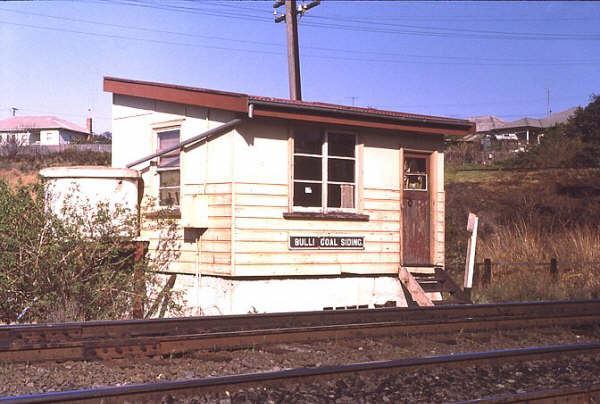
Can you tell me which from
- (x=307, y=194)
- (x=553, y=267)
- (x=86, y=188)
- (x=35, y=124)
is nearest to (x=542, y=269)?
(x=553, y=267)

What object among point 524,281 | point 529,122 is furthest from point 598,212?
point 529,122

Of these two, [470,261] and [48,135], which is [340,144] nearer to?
[470,261]

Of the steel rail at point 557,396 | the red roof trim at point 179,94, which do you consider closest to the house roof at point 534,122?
the red roof trim at point 179,94

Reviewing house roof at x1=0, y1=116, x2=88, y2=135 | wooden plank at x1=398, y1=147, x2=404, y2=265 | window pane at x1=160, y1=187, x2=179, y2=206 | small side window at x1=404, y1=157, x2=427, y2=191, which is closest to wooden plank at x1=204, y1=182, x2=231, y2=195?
window pane at x1=160, y1=187, x2=179, y2=206

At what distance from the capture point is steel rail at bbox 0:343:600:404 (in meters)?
4.68

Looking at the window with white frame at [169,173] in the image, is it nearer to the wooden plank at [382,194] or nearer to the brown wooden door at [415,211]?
the wooden plank at [382,194]

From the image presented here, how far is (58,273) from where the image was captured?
9414mm

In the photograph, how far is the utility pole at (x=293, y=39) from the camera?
57.8 feet

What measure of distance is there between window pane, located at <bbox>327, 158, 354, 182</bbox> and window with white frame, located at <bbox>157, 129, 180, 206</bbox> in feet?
9.03

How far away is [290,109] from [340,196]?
205cm

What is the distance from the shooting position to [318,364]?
654 cm

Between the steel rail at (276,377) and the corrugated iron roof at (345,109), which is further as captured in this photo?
the corrugated iron roof at (345,109)

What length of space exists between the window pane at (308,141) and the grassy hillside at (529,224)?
14.9 feet

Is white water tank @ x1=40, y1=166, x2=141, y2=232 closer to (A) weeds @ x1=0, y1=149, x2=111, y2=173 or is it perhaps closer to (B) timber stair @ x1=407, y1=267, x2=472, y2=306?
(B) timber stair @ x1=407, y1=267, x2=472, y2=306
